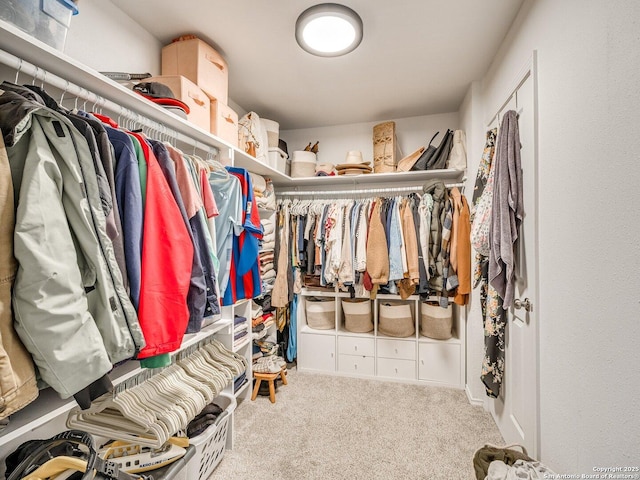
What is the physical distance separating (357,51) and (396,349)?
2347 millimetres

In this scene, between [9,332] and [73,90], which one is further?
[73,90]

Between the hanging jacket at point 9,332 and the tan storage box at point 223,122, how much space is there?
122 centimetres

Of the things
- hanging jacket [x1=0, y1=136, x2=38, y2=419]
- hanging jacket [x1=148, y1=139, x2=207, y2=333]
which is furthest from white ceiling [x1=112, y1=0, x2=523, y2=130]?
hanging jacket [x1=0, y1=136, x2=38, y2=419]

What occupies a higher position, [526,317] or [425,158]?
[425,158]

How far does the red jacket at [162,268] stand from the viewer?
96 centimetres

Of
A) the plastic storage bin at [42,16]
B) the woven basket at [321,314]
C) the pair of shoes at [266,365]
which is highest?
the plastic storage bin at [42,16]

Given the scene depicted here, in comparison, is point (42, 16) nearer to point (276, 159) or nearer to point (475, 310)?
point (276, 159)

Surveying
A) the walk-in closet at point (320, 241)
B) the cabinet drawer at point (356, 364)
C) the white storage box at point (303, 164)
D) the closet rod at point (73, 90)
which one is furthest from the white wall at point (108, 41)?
the cabinet drawer at point (356, 364)

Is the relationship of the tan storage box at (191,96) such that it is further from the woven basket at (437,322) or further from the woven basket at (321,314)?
the woven basket at (437,322)

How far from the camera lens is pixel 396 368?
2688 millimetres

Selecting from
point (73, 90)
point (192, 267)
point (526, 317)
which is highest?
point (73, 90)

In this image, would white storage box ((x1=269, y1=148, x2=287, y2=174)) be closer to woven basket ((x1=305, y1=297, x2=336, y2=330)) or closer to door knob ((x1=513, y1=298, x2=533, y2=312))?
woven basket ((x1=305, y1=297, x2=336, y2=330))

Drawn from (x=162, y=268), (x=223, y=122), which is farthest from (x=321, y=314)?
(x=162, y=268)

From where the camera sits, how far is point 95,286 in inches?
32.1
